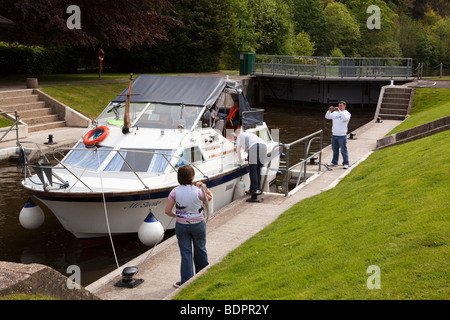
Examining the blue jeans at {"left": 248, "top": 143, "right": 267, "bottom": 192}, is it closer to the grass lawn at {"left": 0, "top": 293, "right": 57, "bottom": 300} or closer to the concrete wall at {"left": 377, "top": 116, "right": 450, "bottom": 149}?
the concrete wall at {"left": 377, "top": 116, "right": 450, "bottom": 149}

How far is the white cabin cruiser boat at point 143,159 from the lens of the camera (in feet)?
35.9

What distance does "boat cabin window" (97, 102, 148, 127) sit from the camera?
46.1ft

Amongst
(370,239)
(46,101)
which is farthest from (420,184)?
(46,101)

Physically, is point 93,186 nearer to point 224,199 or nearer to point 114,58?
point 224,199

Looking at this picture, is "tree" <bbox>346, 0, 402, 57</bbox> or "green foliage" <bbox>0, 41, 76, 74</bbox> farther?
"tree" <bbox>346, 0, 402, 57</bbox>

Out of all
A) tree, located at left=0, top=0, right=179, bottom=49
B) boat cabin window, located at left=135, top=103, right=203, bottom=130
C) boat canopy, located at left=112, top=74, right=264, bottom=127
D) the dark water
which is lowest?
the dark water

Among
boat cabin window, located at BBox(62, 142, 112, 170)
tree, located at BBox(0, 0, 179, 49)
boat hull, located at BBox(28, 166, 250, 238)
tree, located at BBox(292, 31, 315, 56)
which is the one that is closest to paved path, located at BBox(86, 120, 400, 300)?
boat hull, located at BBox(28, 166, 250, 238)

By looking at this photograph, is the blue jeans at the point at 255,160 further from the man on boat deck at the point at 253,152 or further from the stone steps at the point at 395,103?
the stone steps at the point at 395,103

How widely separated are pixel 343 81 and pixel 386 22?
44.0 m

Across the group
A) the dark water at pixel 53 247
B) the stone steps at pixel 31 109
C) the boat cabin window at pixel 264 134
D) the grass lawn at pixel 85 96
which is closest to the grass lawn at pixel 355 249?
the dark water at pixel 53 247

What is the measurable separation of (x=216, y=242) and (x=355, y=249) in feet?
11.0

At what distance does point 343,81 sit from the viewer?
39.6m

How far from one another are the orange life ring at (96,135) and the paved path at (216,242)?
3.37 meters

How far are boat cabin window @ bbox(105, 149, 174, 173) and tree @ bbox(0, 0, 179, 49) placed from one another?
16.5m
